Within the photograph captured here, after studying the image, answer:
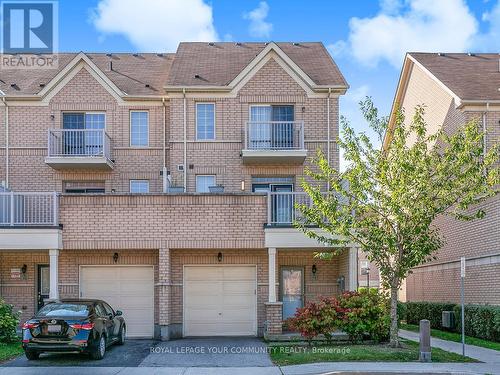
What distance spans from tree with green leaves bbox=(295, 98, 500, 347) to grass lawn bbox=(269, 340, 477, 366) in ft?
2.63

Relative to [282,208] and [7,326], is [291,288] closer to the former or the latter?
[282,208]

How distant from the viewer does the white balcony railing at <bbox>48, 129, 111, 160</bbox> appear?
23.6 metres

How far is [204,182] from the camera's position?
23.9 metres

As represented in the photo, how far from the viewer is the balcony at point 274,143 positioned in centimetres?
2300

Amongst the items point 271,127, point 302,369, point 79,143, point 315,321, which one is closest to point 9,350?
point 302,369

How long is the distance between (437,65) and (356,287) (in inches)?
485

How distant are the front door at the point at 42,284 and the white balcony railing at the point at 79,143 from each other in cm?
429

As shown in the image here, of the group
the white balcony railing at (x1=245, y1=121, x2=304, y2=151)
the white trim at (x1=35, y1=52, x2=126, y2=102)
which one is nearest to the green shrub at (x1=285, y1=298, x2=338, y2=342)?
the white balcony railing at (x1=245, y1=121, x2=304, y2=151)

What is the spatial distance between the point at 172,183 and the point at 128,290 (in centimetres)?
453

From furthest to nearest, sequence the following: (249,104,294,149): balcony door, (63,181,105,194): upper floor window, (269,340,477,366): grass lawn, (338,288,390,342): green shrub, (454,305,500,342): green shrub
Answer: (63,181,105,194): upper floor window
(249,104,294,149): balcony door
(454,305,500,342): green shrub
(338,288,390,342): green shrub
(269,340,477,366): grass lawn

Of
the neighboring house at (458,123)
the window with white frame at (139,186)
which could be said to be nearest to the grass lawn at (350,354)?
the neighboring house at (458,123)

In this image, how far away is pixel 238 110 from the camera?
2405 centimetres

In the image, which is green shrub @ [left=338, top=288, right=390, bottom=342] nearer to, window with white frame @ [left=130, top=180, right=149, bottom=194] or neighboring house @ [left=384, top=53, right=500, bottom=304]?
neighboring house @ [left=384, top=53, right=500, bottom=304]

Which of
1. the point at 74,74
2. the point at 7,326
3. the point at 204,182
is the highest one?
the point at 74,74
